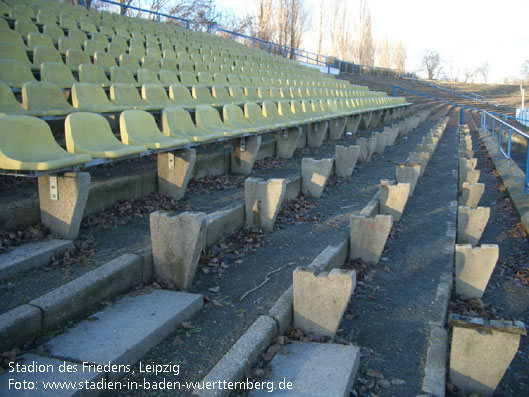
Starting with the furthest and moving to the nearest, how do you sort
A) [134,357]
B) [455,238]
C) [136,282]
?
1. [455,238]
2. [136,282]
3. [134,357]

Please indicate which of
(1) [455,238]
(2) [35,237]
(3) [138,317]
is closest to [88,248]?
(2) [35,237]

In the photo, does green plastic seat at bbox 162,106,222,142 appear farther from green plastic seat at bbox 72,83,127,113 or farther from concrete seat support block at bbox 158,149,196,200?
green plastic seat at bbox 72,83,127,113

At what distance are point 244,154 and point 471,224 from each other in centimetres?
320

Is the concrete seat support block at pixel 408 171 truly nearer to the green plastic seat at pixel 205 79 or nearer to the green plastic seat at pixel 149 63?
the green plastic seat at pixel 205 79

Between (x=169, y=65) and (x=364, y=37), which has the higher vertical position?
(x=364, y=37)

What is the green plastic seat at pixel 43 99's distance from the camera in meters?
4.70

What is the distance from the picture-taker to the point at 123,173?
5047 mm

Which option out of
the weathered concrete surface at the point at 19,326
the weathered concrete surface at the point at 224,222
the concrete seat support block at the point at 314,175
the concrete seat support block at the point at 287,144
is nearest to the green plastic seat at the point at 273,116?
the concrete seat support block at the point at 287,144

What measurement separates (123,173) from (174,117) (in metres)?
1.06

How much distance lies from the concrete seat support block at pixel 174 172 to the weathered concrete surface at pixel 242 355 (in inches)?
97.2

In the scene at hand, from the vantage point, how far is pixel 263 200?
484 cm

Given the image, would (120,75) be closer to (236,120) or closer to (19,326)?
(236,120)

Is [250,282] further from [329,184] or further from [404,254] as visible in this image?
[329,184]

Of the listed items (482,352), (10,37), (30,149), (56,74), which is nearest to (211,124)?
(56,74)
